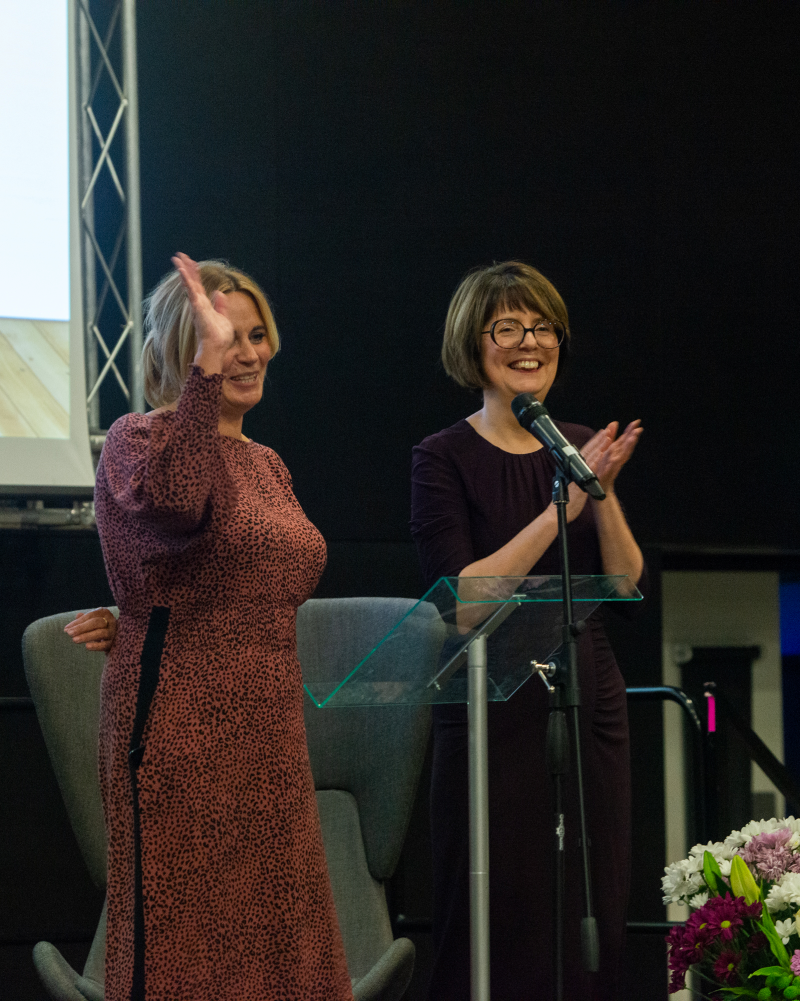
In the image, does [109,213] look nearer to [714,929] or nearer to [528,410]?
[528,410]

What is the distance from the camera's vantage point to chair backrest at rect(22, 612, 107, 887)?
215cm

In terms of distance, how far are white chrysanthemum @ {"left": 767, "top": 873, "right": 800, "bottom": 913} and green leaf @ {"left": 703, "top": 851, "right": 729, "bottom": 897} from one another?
0.33ft

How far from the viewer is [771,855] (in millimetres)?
1498

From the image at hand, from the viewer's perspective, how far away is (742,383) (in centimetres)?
416

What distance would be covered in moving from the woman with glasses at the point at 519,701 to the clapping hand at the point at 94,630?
0.55 m

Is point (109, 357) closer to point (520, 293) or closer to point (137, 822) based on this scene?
point (520, 293)

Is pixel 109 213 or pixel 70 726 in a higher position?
pixel 109 213

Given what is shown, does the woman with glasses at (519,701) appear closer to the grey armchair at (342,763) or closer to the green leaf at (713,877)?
the grey armchair at (342,763)

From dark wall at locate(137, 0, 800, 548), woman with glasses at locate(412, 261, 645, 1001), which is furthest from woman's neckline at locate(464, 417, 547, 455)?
dark wall at locate(137, 0, 800, 548)

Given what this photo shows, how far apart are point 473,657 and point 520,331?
859 millimetres

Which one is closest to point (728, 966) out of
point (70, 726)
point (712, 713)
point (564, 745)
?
point (564, 745)

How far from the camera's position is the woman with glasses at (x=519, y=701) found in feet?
6.46

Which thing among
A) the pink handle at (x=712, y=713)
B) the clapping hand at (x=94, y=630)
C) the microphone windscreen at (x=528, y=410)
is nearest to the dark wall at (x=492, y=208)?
the pink handle at (x=712, y=713)

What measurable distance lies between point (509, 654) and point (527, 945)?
610 millimetres
